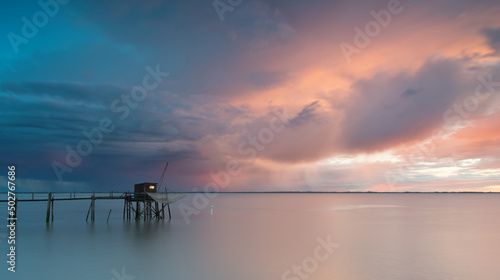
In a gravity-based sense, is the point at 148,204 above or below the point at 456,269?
above

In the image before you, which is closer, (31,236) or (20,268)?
(20,268)

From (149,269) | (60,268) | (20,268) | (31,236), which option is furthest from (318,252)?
(31,236)

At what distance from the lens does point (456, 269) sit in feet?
91.3

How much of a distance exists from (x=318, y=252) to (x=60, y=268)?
2243cm

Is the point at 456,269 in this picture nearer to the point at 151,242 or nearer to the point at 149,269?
the point at 149,269

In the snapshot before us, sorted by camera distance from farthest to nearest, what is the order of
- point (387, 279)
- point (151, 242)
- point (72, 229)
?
1. point (72, 229)
2. point (151, 242)
3. point (387, 279)

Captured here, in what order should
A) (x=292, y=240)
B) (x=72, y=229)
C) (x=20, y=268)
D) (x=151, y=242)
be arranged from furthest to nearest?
(x=72, y=229) → (x=292, y=240) → (x=151, y=242) → (x=20, y=268)

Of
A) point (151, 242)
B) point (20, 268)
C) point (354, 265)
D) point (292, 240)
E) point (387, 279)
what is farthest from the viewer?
point (292, 240)

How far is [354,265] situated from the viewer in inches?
1120

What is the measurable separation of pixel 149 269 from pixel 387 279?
17513 mm

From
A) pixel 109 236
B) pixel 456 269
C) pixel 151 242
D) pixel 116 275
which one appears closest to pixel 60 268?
pixel 116 275

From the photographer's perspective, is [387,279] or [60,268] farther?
[60,268]

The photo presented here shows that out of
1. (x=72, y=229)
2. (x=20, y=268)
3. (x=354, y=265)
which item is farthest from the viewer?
(x=72, y=229)

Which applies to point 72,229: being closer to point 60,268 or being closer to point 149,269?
point 60,268
